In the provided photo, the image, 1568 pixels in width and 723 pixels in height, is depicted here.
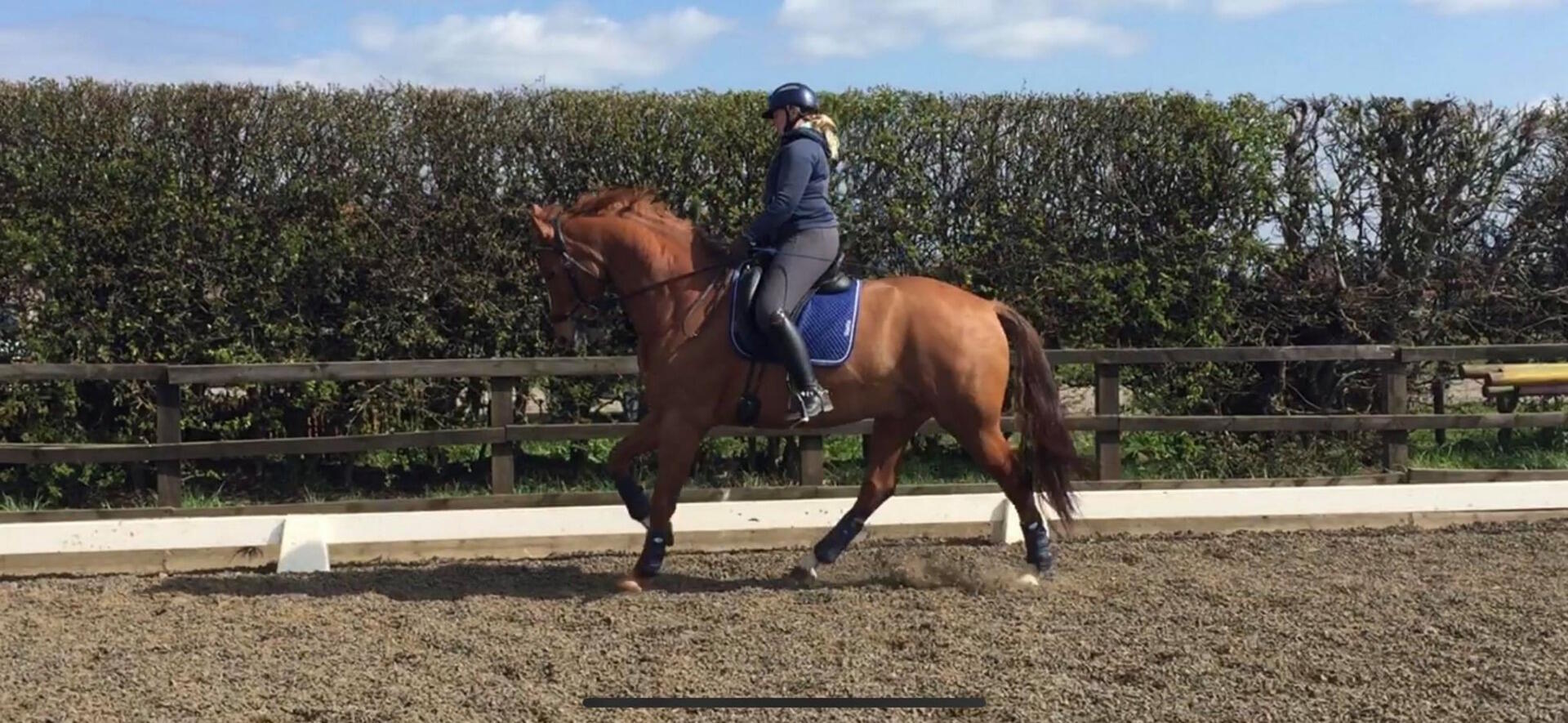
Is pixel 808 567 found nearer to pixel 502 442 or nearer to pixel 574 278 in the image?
pixel 574 278

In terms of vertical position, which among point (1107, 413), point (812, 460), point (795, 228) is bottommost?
point (812, 460)

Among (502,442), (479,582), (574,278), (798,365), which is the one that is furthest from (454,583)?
(798,365)

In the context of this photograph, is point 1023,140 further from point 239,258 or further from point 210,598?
point 210,598

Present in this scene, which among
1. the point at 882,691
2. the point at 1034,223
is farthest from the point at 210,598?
the point at 1034,223

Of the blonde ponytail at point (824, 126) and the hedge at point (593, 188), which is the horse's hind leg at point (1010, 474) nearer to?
the blonde ponytail at point (824, 126)

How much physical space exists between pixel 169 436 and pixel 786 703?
4795mm

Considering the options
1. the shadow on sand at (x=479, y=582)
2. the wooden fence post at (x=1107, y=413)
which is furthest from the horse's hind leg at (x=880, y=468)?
the wooden fence post at (x=1107, y=413)

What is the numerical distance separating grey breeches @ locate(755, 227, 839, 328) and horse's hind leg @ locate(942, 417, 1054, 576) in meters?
0.93

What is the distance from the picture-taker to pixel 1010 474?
21.6ft

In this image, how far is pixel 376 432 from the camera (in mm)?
8547

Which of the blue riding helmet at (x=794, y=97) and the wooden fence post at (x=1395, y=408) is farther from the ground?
the blue riding helmet at (x=794, y=97)

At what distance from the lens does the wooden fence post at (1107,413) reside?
846 cm

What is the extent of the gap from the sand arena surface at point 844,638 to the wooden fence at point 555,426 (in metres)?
1.18

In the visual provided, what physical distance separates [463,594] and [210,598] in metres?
1.05
